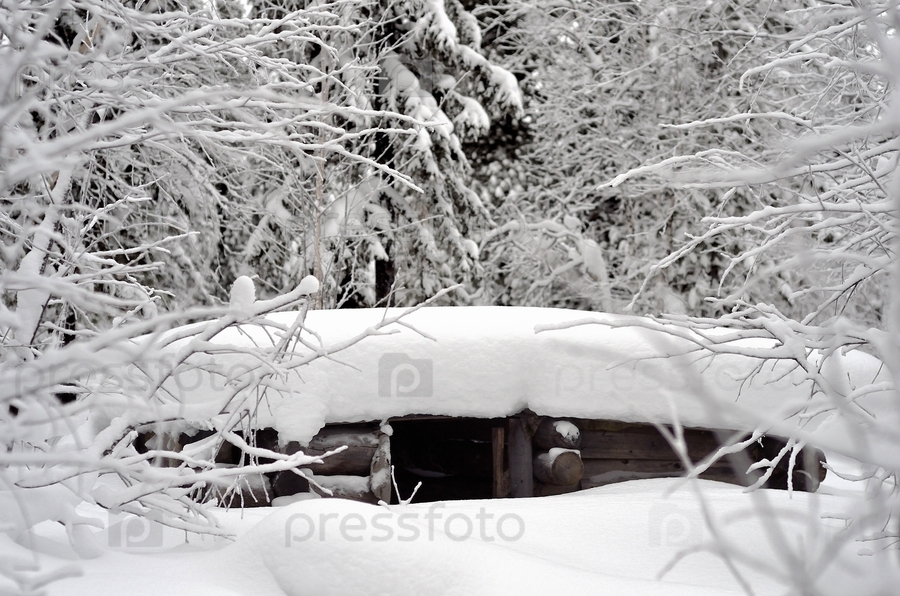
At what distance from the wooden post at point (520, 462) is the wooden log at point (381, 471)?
93 centimetres

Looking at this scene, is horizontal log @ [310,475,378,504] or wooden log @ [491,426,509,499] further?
wooden log @ [491,426,509,499]

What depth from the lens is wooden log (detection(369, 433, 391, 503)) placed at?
4.91 meters

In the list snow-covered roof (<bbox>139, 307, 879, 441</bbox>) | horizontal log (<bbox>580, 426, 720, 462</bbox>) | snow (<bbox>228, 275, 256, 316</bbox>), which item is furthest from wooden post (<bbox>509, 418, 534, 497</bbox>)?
snow (<bbox>228, 275, 256, 316</bbox>)

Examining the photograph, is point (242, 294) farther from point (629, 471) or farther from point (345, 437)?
point (629, 471)

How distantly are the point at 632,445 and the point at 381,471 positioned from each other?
1.89m

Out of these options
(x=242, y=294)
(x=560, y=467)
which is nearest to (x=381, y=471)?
(x=560, y=467)

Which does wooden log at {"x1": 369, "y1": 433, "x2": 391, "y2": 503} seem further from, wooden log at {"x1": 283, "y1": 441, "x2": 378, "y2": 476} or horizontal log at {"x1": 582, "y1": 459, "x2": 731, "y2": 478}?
horizontal log at {"x1": 582, "y1": 459, "x2": 731, "y2": 478}

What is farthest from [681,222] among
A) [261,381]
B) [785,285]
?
[261,381]

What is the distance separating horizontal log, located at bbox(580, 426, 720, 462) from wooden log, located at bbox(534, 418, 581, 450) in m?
0.27

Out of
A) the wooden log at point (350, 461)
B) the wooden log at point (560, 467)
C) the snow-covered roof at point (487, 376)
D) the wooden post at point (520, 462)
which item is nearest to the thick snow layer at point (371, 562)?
the snow-covered roof at point (487, 376)

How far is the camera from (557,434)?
16.8 ft

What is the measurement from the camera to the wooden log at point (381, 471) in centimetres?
491

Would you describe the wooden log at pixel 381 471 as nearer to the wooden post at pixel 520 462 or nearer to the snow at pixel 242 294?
the wooden post at pixel 520 462

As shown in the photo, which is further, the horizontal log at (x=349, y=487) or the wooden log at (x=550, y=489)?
the wooden log at (x=550, y=489)
